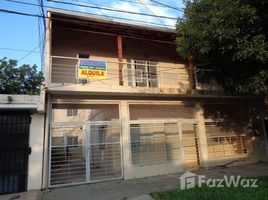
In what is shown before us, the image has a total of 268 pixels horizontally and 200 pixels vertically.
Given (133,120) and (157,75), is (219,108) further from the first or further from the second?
(133,120)

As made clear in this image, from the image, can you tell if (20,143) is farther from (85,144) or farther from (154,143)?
(154,143)

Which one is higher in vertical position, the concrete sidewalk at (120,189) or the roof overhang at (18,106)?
the roof overhang at (18,106)

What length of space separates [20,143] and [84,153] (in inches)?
90.4

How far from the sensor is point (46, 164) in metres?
8.35

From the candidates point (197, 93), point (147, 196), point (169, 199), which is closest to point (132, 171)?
point (147, 196)

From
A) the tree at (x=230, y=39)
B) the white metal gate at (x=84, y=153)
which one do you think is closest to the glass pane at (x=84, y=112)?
the white metal gate at (x=84, y=153)

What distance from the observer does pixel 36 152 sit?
824 centimetres

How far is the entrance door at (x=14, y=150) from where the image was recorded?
7805 mm

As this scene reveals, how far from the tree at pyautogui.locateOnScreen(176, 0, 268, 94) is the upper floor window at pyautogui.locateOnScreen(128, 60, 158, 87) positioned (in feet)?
10.2

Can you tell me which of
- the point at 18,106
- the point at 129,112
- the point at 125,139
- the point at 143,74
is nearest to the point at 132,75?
the point at 143,74

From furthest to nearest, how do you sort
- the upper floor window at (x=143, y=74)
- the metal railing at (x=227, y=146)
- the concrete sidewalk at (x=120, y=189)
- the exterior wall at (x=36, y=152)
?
the metal railing at (x=227, y=146), the upper floor window at (x=143, y=74), the exterior wall at (x=36, y=152), the concrete sidewalk at (x=120, y=189)

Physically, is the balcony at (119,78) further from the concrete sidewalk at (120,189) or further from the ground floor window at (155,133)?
the concrete sidewalk at (120,189)

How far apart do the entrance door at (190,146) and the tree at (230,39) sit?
3.24m

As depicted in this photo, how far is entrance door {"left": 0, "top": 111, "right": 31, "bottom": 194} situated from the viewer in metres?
7.80
